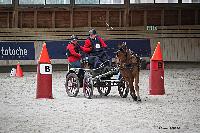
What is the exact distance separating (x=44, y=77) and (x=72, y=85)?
4.50 ft

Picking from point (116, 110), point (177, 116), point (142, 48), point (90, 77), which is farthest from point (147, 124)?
point (142, 48)

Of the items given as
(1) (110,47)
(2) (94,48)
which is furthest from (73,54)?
(1) (110,47)

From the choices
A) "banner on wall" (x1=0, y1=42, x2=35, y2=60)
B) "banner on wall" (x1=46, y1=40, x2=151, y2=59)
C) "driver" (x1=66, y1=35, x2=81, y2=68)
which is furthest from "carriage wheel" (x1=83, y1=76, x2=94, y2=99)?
"banner on wall" (x1=0, y1=42, x2=35, y2=60)

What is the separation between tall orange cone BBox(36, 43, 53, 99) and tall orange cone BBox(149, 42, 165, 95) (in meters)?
2.82

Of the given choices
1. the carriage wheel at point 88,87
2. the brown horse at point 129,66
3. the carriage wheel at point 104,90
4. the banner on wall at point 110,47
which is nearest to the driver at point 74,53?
the carriage wheel at point 88,87

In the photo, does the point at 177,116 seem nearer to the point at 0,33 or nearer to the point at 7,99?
the point at 7,99

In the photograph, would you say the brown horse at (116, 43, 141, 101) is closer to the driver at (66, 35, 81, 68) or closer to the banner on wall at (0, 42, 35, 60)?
the driver at (66, 35, 81, 68)

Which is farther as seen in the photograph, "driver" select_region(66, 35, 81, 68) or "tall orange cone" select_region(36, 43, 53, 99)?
"driver" select_region(66, 35, 81, 68)

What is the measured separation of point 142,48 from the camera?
26.2 meters

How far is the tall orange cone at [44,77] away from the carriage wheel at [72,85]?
1.00m

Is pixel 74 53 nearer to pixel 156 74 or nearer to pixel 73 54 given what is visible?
pixel 73 54

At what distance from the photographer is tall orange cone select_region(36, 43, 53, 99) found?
1430cm

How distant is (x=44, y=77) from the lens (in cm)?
1434

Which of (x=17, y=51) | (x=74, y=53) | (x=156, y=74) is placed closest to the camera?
(x=156, y=74)
